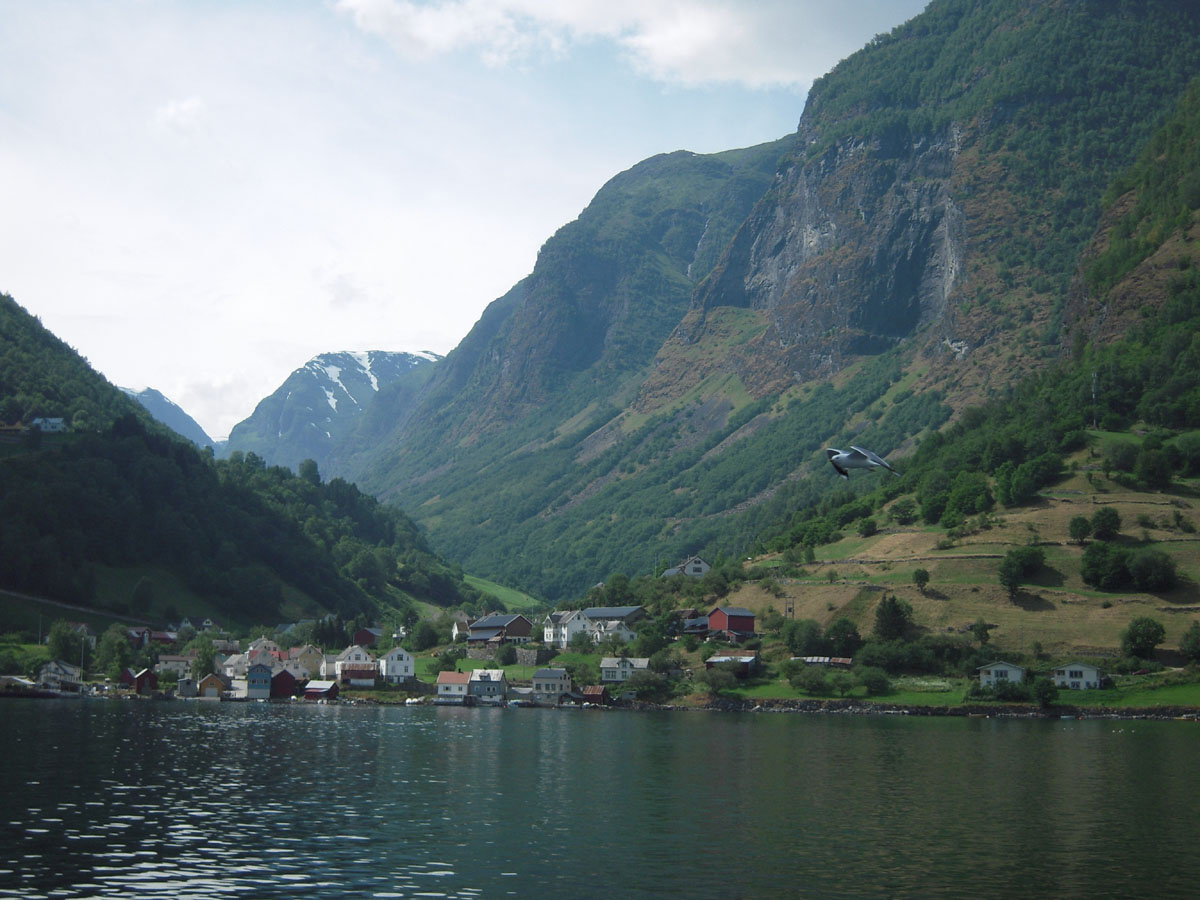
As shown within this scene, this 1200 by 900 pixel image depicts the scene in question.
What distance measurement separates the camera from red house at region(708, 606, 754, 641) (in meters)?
145

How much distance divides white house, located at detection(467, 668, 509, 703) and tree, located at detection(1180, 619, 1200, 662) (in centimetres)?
7361

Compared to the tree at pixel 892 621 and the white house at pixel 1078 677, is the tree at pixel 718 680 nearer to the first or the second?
the tree at pixel 892 621

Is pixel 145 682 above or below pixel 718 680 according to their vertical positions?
above

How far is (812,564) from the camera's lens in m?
161

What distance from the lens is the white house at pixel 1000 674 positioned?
386ft

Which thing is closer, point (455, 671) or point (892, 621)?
point (892, 621)

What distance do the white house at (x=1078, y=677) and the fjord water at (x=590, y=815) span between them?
26430 millimetres

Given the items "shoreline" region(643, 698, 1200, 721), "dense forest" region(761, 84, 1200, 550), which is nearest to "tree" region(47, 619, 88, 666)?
"shoreline" region(643, 698, 1200, 721)

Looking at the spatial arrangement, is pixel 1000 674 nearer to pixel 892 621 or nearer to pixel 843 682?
pixel 892 621

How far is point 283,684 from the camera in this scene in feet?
481

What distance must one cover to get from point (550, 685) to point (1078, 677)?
58.0 m

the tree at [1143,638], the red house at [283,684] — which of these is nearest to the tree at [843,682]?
the tree at [1143,638]

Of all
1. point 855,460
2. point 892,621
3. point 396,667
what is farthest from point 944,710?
point 855,460

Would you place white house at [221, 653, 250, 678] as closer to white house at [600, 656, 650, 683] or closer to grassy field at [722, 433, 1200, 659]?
white house at [600, 656, 650, 683]
